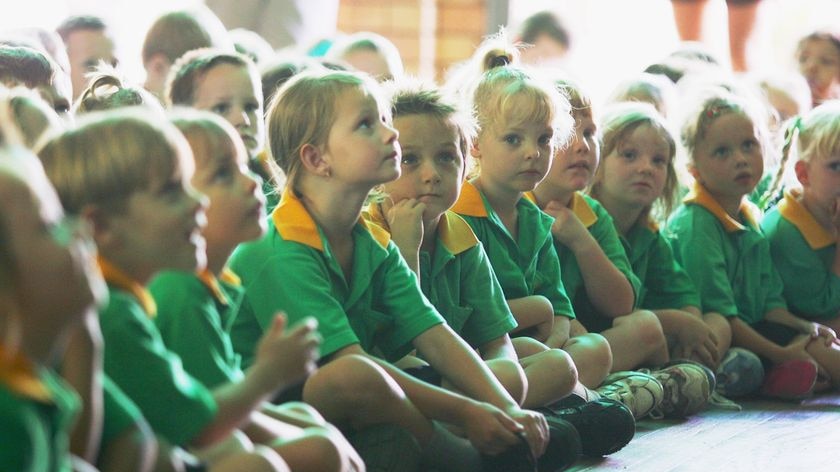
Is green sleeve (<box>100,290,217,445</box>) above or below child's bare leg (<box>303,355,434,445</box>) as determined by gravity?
above

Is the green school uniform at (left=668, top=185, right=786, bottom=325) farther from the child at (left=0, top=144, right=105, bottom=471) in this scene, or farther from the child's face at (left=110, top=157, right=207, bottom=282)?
the child at (left=0, top=144, right=105, bottom=471)

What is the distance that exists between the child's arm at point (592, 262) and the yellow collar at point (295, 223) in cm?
101

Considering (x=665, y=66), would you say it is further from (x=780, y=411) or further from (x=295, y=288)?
(x=295, y=288)

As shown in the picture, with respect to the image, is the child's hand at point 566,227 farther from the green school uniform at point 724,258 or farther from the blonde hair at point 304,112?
the blonde hair at point 304,112

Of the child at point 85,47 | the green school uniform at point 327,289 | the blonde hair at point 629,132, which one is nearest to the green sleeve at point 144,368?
the green school uniform at point 327,289

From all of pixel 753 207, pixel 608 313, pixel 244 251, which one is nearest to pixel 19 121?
pixel 244 251

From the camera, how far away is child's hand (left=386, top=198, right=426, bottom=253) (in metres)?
3.04

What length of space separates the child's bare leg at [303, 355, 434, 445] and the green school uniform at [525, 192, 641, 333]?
1288 millimetres

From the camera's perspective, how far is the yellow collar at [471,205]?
348 cm

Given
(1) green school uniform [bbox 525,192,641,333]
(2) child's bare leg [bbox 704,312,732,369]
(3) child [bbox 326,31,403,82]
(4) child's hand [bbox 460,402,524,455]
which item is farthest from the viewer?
(3) child [bbox 326,31,403,82]

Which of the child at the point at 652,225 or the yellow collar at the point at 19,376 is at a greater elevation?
the yellow collar at the point at 19,376

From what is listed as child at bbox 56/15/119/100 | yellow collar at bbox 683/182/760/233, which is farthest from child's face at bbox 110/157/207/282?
child at bbox 56/15/119/100

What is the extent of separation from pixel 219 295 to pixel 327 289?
51cm

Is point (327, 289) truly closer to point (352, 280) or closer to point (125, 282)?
point (352, 280)
